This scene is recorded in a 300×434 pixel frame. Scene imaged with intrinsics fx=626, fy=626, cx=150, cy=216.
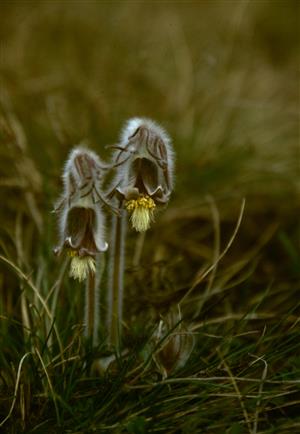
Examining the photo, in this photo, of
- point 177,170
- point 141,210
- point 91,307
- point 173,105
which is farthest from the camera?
point 173,105

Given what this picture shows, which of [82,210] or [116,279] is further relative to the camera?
[116,279]

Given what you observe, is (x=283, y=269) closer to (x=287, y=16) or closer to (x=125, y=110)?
(x=125, y=110)

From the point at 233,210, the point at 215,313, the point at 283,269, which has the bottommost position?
the point at 215,313

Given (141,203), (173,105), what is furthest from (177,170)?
(141,203)

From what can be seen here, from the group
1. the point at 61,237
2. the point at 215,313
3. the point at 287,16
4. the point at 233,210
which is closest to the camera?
the point at 61,237

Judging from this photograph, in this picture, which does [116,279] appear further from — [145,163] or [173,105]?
[173,105]

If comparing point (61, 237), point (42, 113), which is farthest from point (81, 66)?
point (61, 237)

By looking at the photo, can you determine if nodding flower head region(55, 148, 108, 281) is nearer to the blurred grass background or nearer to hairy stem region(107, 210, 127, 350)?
hairy stem region(107, 210, 127, 350)
